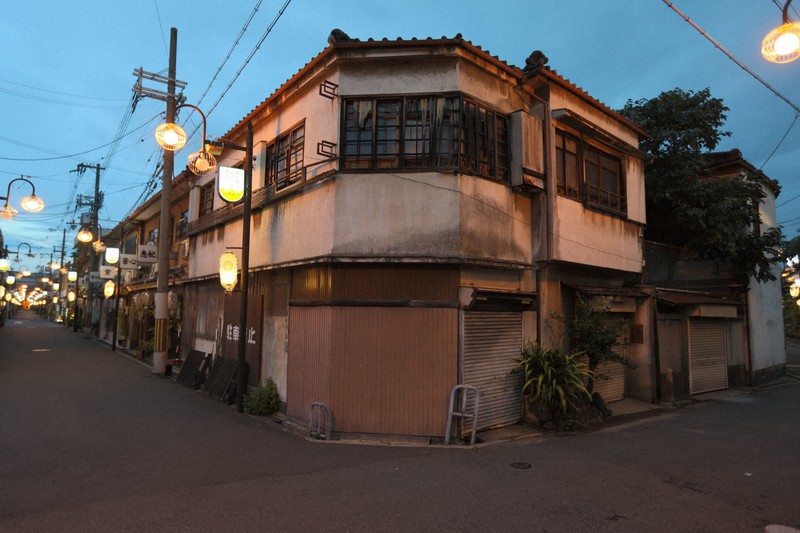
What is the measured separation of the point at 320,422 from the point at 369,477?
2.48 metres

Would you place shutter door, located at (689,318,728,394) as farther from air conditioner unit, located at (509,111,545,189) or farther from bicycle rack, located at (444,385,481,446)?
bicycle rack, located at (444,385,481,446)

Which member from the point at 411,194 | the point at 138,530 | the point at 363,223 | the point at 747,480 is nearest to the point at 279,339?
the point at 363,223

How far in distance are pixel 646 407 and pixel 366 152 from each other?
1012 cm

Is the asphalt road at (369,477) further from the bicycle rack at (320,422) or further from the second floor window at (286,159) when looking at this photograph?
the second floor window at (286,159)

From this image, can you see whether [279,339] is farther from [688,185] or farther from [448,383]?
[688,185]

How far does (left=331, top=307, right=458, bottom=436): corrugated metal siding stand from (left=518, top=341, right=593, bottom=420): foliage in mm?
2184

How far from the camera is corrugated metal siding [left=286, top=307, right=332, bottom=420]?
8.84 m

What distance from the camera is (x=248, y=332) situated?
12.3 m

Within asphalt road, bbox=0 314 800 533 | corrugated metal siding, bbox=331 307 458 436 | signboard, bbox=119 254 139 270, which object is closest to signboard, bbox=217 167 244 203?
corrugated metal siding, bbox=331 307 458 436

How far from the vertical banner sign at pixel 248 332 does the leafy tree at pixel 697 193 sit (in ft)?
42.2

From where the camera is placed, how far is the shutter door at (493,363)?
29.8 ft

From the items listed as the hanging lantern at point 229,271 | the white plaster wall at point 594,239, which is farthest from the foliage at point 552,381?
the hanging lantern at point 229,271

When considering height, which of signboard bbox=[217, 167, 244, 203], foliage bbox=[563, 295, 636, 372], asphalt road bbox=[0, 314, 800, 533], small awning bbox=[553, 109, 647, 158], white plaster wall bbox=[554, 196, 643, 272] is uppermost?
small awning bbox=[553, 109, 647, 158]

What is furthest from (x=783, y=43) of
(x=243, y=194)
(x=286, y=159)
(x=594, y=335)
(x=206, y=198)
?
(x=206, y=198)
